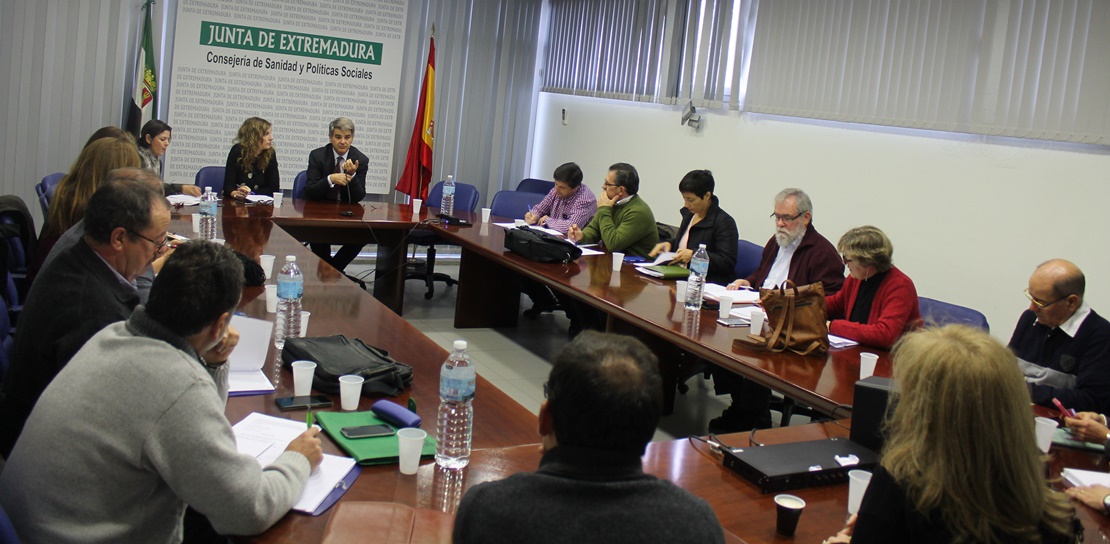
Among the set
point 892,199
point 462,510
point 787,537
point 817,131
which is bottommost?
point 787,537

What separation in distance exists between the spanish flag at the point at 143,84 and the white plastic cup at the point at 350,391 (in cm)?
538

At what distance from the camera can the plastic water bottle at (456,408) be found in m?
2.10

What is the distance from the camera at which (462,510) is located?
1300 millimetres

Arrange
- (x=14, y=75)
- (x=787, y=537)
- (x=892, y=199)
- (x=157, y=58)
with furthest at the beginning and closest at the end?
(x=157, y=58)
(x=14, y=75)
(x=892, y=199)
(x=787, y=537)

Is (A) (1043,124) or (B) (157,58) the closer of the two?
(A) (1043,124)

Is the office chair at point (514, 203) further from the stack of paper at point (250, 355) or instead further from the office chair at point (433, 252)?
the stack of paper at point (250, 355)

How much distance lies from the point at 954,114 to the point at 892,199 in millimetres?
590

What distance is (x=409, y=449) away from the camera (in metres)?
1.97

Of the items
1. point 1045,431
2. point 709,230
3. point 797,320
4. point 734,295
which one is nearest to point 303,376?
point 797,320

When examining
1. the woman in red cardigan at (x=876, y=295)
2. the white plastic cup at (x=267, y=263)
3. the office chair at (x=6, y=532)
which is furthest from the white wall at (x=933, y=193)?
the office chair at (x=6, y=532)

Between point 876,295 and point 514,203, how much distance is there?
3.63 m

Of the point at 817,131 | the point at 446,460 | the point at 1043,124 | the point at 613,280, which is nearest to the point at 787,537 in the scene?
the point at 446,460

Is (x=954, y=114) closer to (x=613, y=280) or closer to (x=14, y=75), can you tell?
(x=613, y=280)

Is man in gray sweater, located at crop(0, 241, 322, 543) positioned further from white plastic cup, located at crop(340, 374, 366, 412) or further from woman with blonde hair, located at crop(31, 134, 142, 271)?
woman with blonde hair, located at crop(31, 134, 142, 271)
